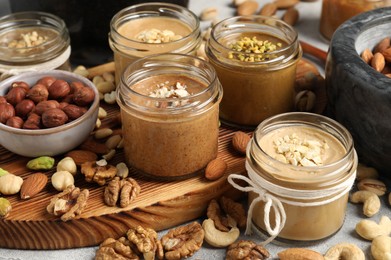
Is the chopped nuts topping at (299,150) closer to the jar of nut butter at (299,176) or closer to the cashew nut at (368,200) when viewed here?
the jar of nut butter at (299,176)

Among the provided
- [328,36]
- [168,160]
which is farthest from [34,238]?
[328,36]

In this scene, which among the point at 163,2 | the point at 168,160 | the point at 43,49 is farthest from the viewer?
the point at 163,2

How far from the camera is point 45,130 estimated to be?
1.57 meters

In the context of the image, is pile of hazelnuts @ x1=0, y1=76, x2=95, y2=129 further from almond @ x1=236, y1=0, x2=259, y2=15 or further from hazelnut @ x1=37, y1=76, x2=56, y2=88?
almond @ x1=236, y1=0, x2=259, y2=15

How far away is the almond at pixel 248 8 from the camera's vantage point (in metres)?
2.32

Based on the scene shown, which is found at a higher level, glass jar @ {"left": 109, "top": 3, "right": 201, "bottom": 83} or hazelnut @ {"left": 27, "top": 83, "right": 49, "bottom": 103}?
glass jar @ {"left": 109, "top": 3, "right": 201, "bottom": 83}

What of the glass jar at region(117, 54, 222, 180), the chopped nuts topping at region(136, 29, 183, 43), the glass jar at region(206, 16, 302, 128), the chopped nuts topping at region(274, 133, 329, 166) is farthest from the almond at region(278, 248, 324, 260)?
the chopped nuts topping at region(136, 29, 183, 43)

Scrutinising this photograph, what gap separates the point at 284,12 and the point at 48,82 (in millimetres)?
996

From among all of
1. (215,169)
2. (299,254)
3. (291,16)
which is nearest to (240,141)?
(215,169)

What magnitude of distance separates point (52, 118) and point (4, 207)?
9.1 inches

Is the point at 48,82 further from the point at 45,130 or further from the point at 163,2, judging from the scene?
the point at 163,2

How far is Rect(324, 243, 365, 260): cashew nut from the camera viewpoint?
1413 millimetres

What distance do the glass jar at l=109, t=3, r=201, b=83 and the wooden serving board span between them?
12.5 inches

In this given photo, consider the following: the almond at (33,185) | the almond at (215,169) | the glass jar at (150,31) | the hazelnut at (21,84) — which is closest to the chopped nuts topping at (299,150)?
the almond at (215,169)
